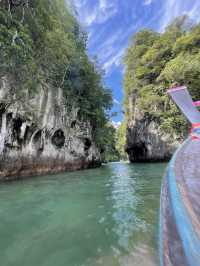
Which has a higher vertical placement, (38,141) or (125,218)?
(38,141)

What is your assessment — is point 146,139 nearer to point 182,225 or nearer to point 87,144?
point 87,144

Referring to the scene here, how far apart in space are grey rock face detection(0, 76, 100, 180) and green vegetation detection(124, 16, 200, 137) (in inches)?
292

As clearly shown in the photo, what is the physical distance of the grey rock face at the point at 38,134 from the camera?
8.23 meters

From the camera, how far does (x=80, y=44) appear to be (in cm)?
1595

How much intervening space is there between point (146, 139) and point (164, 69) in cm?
765

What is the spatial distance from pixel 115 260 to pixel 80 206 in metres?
1.99

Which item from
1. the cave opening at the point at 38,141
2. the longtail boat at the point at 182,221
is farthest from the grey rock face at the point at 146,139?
the longtail boat at the point at 182,221

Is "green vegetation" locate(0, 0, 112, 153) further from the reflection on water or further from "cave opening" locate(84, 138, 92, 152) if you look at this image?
the reflection on water

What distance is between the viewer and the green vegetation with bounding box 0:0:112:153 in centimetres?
556

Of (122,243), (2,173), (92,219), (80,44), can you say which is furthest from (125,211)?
(80,44)

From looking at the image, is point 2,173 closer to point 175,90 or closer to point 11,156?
point 11,156

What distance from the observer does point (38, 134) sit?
10344mm

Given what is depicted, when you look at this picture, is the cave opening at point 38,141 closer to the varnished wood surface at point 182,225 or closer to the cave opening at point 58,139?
the cave opening at point 58,139

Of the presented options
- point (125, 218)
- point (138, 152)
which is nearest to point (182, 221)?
point (125, 218)
